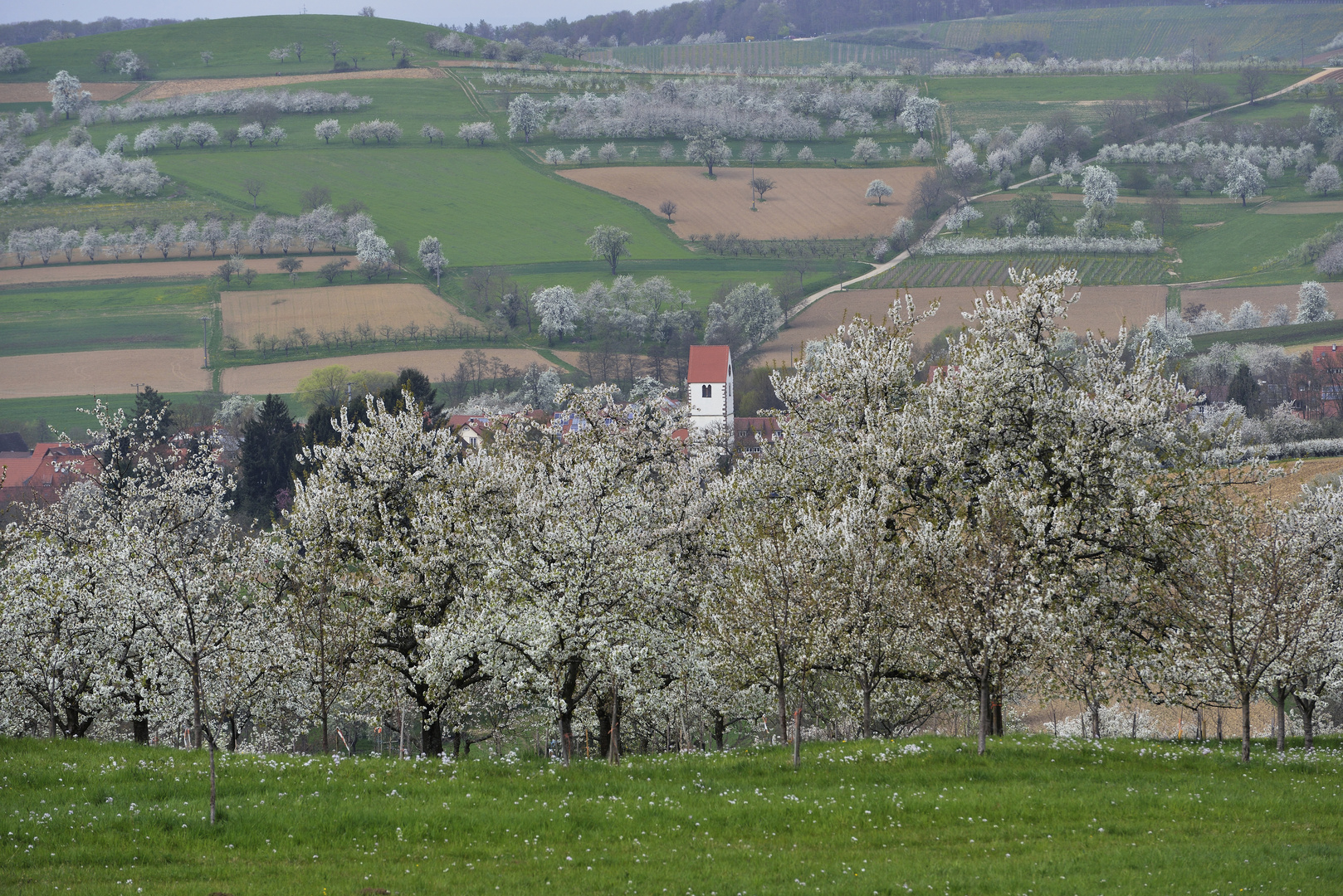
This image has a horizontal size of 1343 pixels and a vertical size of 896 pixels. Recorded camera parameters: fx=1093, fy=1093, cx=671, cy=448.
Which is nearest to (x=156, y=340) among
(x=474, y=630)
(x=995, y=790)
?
(x=474, y=630)

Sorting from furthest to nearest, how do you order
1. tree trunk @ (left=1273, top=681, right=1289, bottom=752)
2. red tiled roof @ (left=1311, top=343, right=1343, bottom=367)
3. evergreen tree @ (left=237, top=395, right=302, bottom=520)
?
red tiled roof @ (left=1311, top=343, right=1343, bottom=367) < evergreen tree @ (left=237, top=395, right=302, bottom=520) < tree trunk @ (left=1273, top=681, right=1289, bottom=752)

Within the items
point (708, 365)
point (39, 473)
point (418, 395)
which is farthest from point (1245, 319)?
point (39, 473)

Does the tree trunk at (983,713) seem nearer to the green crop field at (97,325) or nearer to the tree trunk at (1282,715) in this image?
the tree trunk at (1282,715)

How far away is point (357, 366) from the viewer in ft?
568

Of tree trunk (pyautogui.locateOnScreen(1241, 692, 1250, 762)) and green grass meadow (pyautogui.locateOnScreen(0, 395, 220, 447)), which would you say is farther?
green grass meadow (pyautogui.locateOnScreen(0, 395, 220, 447))

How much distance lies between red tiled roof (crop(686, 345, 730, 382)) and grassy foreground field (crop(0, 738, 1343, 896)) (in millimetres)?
104114

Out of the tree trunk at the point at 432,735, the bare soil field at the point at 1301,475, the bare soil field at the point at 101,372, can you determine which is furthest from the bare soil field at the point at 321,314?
the tree trunk at the point at 432,735

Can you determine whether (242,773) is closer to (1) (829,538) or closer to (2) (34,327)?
(1) (829,538)

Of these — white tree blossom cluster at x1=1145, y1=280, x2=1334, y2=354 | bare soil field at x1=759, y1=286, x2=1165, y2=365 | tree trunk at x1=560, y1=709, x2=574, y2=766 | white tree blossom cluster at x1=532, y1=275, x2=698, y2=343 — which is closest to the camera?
tree trunk at x1=560, y1=709, x2=574, y2=766

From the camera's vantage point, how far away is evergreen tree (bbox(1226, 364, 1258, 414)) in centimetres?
13588

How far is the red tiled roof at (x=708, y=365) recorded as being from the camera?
133 meters

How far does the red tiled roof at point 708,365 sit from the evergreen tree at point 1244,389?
6421cm

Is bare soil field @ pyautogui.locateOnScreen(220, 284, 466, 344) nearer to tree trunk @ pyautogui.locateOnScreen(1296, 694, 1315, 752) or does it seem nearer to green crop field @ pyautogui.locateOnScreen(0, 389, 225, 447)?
green crop field @ pyautogui.locateOnScreen(0, 389, 225, 447)

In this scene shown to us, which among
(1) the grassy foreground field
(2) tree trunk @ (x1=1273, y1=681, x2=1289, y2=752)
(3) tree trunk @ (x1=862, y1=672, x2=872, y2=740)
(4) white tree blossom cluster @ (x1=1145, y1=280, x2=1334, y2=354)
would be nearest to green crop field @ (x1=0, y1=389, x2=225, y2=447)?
(4) white tree blossom cluster @ (x1=1145, y1=280, x2=1334, y2=354)
